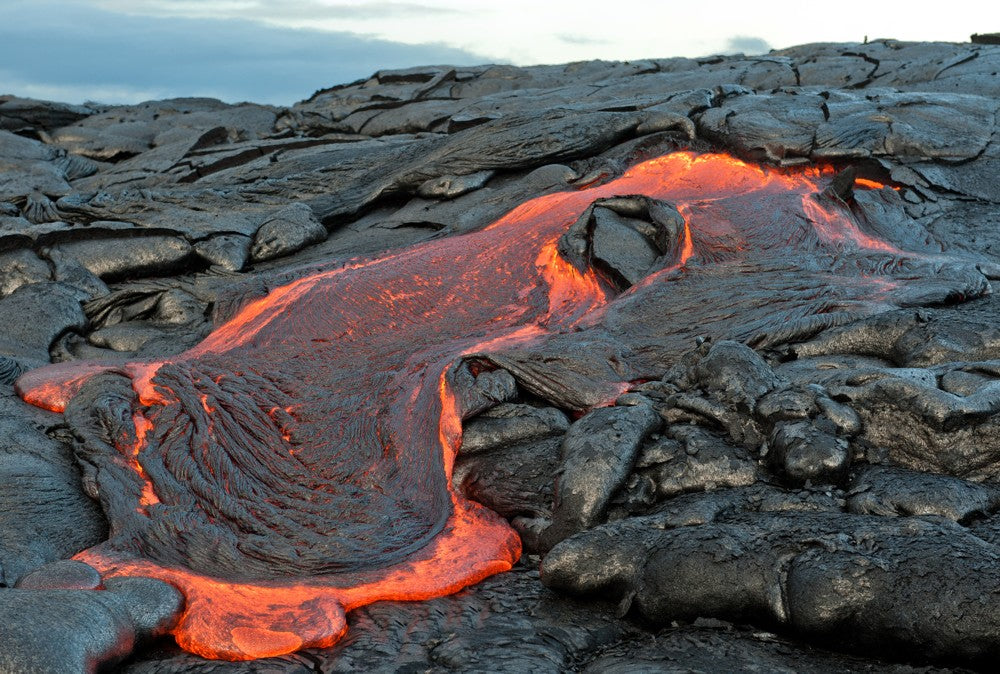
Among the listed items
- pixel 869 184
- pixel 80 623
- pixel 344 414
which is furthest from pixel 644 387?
pixel 869 184

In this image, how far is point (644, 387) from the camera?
6.33m

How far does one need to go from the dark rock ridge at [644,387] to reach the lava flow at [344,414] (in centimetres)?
18

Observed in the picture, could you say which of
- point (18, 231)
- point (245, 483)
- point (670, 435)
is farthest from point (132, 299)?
point (670, 435)

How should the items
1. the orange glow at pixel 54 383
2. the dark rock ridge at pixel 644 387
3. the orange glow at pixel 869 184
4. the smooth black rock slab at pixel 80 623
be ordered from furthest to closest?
the orange glow at pixel 869 184 → the orange glow at pixel 54 383 → the dark rock ridge at pixel 644 387 → the smooth black rock slab at pixel 80 623

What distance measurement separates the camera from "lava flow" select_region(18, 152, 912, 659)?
5109 mm

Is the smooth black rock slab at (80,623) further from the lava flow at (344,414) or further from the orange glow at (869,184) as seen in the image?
the orange glow at (869,184)

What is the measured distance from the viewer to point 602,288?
8.04m

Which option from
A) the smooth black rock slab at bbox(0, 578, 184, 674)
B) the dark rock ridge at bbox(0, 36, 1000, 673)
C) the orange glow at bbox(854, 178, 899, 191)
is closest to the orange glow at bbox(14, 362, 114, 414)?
the dark rock ridge at bbox(0, 36, 1000, 673)

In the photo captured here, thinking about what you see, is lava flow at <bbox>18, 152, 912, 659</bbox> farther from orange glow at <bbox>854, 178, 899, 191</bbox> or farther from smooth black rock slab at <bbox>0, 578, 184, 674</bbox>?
orange glow at <bbox>854, 178, 899, 191</bbox>

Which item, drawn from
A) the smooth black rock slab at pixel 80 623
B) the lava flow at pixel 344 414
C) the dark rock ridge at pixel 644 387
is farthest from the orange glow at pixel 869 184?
the smooth black rock slab at pixel 80 623

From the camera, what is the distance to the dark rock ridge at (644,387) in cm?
429

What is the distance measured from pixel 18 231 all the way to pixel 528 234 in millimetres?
5349

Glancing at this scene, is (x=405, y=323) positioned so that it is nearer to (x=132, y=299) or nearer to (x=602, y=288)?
(x=602, y=288)

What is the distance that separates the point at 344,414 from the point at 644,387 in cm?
214
